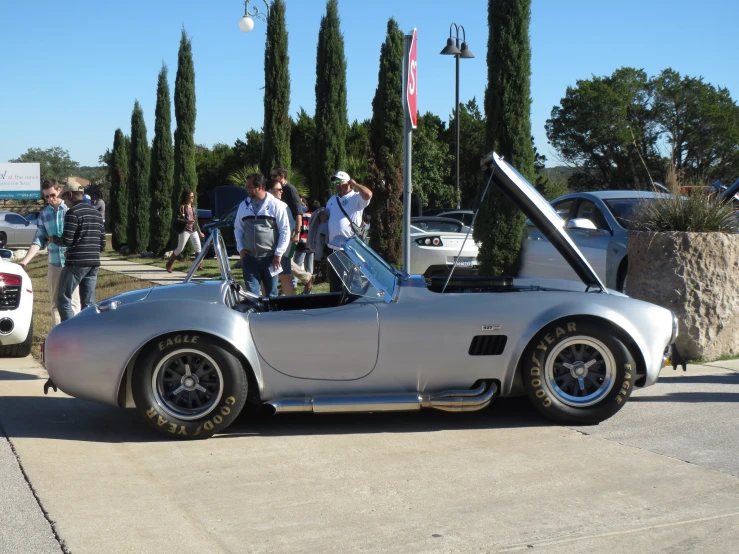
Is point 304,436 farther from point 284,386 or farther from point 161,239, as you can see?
point 161,239

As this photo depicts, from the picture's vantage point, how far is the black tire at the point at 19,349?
8.55 metres

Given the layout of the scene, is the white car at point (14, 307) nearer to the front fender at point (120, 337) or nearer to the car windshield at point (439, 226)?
the front fender at point (120, 337)

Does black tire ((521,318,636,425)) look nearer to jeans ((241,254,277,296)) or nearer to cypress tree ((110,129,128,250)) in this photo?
jeans ((241,254,277,296))

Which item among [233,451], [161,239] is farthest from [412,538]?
[161,239]

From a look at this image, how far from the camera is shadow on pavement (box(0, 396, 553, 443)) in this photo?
563 centimetres

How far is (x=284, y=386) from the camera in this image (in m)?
5.46

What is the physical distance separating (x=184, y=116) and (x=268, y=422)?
21183mm

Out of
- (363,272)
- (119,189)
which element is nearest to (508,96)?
(363,272)

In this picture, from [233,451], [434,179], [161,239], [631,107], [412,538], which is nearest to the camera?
[412,538]

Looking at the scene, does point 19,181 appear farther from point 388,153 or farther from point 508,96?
point 508,96

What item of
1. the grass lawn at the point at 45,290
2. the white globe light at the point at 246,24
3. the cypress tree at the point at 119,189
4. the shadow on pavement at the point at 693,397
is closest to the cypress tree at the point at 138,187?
the cypress tree at the point at 119,189

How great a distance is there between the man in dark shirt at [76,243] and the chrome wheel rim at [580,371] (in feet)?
15.3

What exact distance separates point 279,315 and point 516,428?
5.52 feet

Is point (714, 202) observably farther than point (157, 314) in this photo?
Yes
